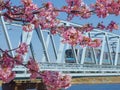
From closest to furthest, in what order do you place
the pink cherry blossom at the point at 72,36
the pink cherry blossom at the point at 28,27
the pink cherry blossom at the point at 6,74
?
the pink cherry blossom at the point at 72,36 → the pink cherry blossom at the point at 6,74 → the pink cherry blossom at the point at 28,27

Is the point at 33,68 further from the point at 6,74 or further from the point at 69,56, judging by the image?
the point at 69,56

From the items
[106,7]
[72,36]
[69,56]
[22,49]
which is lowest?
[69,56]

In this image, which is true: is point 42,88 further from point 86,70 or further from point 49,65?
point 86,70

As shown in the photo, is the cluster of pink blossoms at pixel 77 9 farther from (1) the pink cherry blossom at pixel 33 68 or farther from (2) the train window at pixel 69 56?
(2) the train window at pixel 69 56

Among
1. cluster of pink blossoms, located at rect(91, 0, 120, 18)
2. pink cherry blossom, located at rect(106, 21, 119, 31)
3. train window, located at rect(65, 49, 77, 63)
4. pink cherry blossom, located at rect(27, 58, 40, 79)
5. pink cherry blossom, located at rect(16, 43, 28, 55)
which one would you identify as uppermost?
cluster of pink blossoms, located at rect(91, 0, 120, 18)

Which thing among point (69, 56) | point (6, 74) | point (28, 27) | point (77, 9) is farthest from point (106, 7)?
point (69, 56)

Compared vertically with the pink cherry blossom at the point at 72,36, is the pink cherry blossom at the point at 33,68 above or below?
below

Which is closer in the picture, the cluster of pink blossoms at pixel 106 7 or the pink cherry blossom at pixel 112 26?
the cluster of pink blossoms at pixel 106 7

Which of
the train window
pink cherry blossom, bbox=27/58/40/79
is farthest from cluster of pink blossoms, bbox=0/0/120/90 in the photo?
the train window

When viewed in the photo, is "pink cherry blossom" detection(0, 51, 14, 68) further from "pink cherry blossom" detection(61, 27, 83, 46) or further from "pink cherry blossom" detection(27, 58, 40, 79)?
"pink cherry blossom" detection(61, 27, 83, 46)

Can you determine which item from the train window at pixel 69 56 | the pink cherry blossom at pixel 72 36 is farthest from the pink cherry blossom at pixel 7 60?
the train window at pixel 69 56

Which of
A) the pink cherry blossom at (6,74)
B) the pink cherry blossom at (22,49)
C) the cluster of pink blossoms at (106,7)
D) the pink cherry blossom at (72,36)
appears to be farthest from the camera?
the pink cherry blossom at (22,49)

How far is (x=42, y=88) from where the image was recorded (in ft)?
53.0

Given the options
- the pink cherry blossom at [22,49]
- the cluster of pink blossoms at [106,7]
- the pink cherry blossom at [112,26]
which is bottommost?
the pink cherry blossom at [22,49]
